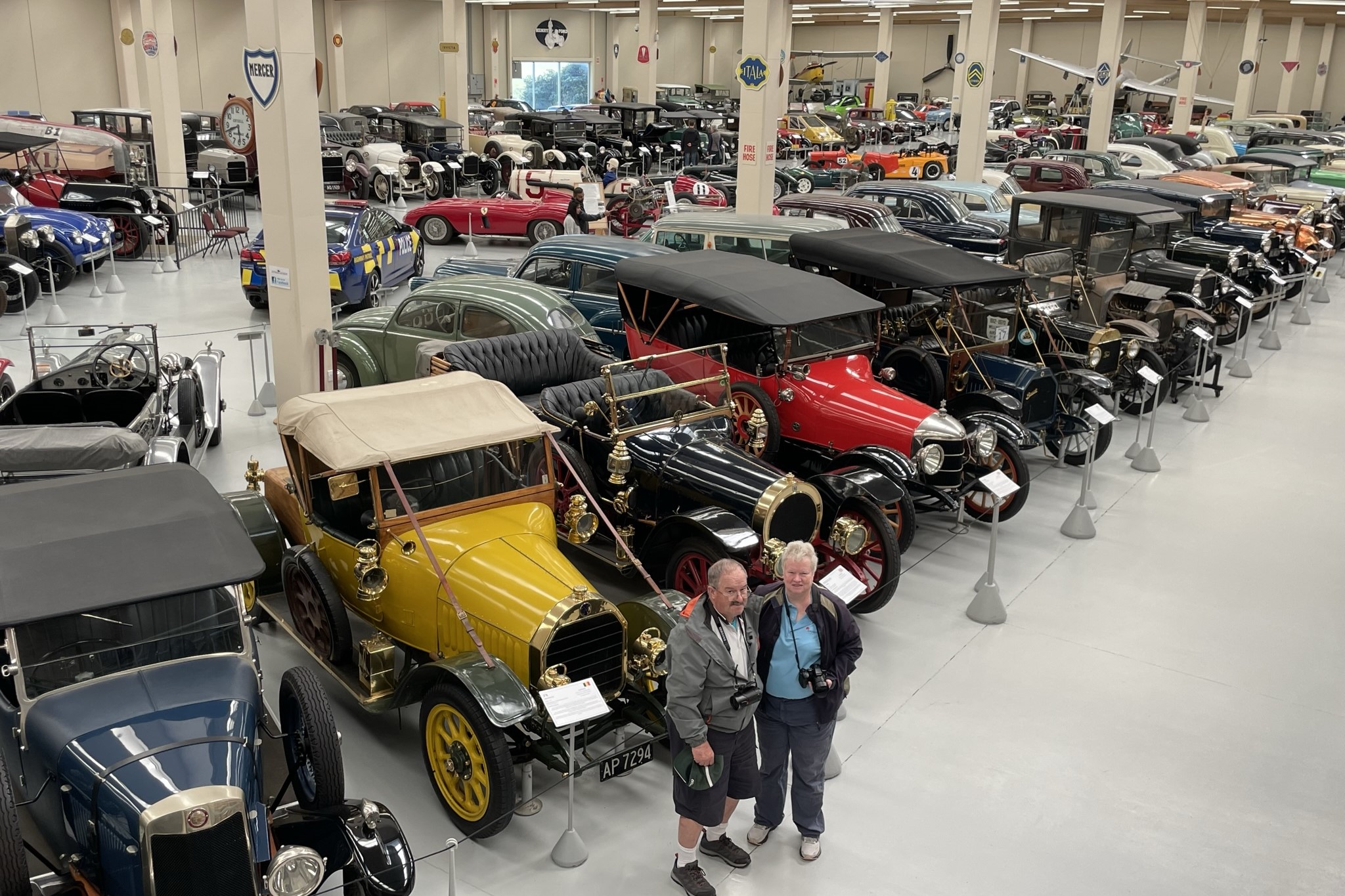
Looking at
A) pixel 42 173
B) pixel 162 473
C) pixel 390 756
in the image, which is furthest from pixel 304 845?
pixel 42 173

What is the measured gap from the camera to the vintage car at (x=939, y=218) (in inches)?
690

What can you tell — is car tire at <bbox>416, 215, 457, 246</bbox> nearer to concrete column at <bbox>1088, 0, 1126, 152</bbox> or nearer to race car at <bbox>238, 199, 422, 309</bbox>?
race car at <bbox>238, 199, 422, 309</bbox>

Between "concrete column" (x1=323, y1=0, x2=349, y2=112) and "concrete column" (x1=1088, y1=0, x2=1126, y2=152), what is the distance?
2181cm

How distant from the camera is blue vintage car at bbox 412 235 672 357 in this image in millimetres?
11781

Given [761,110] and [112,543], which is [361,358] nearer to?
[112,543]

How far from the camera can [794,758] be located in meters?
5.11

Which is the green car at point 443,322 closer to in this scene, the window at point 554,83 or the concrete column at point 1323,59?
the window at point 554,83

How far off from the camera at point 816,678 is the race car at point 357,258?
9520 mm

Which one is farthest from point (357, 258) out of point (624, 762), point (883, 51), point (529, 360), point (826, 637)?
point (883, 51)

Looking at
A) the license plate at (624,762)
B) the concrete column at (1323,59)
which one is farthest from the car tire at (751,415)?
the concrete column at (1323,59)

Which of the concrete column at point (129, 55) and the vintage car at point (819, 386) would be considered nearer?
the vintage car at point (819, 386)

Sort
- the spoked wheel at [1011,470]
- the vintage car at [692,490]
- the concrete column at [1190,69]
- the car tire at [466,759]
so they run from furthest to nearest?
1. the concrete column at [1190,69]
2. the spoked wheel at [1011,470]
3. the vintage car at [692,490]
4. the car tire at [466,759]

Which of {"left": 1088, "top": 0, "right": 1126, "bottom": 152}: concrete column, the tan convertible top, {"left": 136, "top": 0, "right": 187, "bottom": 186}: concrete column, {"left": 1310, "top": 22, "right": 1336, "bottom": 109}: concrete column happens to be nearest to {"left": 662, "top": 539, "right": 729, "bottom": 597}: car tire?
the tan convertible top

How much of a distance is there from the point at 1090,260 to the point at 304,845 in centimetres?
1129
